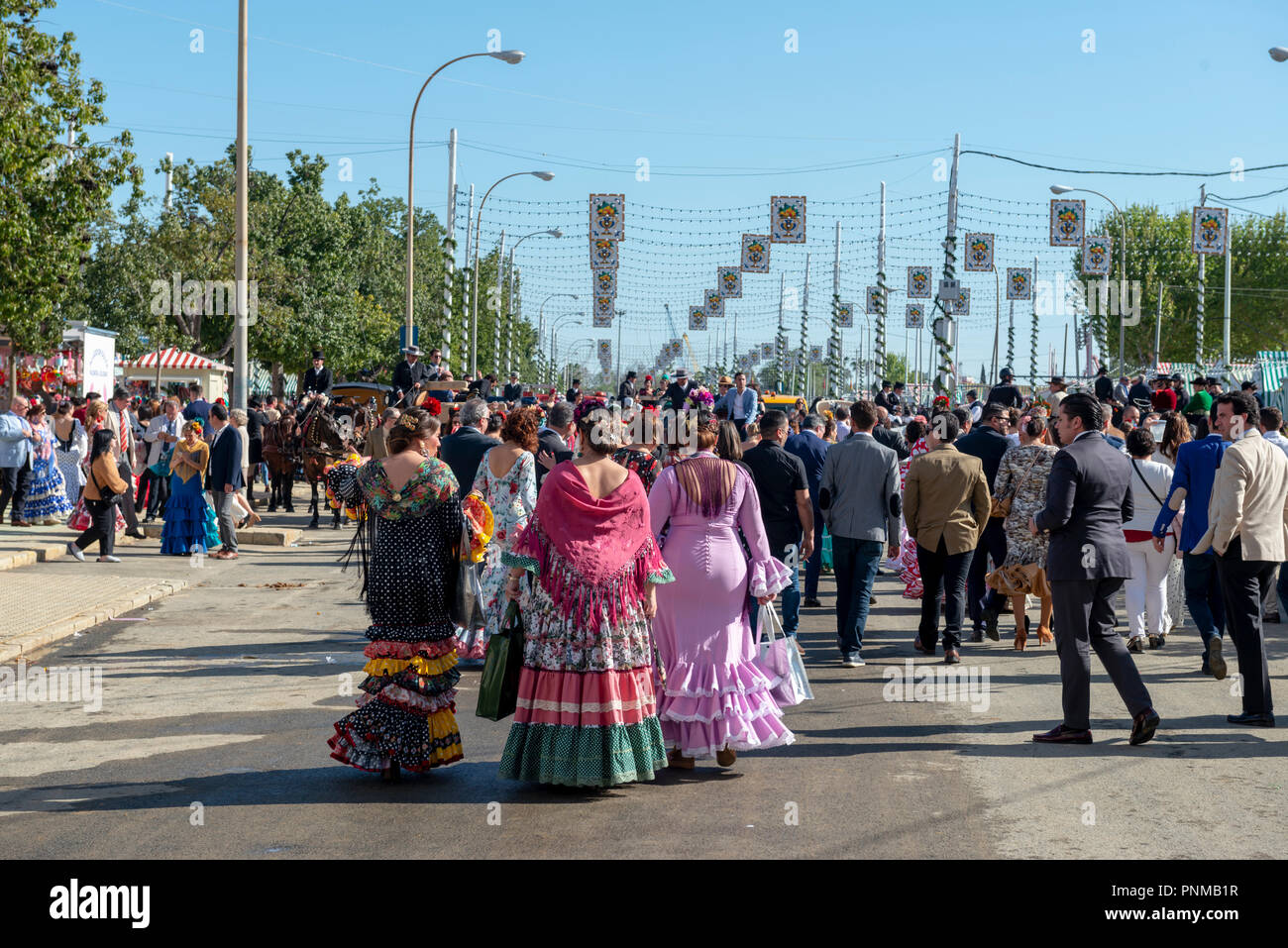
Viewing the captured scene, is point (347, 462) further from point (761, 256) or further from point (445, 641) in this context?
point (761, 256)

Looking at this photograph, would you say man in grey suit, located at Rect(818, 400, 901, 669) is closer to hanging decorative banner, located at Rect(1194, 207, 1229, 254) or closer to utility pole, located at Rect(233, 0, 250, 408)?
utility pole, located at Rect(233, 0, 250, 408)

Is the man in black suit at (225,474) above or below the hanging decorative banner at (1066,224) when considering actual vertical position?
below

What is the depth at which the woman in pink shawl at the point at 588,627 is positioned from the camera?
7.15 meters

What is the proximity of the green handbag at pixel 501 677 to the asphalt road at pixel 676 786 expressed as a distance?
0.44 metres

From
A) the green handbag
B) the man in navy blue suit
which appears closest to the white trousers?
the man in navy blue suit

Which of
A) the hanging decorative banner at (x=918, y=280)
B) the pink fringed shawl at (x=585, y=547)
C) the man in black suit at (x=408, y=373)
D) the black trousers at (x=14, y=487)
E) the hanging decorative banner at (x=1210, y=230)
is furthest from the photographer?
the hanging decorative banner at (x=918, y=280)

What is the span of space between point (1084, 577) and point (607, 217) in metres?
29.9

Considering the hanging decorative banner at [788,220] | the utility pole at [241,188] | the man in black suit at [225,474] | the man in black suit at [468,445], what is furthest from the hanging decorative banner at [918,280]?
the man in black suit at [468,445]

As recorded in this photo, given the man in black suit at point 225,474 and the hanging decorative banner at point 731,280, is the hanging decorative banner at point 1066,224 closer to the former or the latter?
the hanging decorative banner at point 731,280

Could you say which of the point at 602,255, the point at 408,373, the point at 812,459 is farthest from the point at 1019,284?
the point at 812,459

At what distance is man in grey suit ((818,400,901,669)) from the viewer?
457 inches

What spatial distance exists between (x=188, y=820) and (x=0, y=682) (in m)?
4.54

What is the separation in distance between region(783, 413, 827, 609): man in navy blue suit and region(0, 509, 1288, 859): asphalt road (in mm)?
A: 3398
